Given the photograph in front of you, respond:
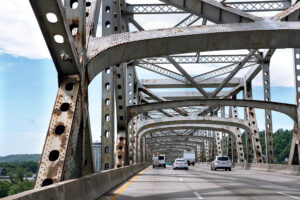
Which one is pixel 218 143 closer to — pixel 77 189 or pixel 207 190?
pixel 207 190

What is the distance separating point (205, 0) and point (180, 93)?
129 ft

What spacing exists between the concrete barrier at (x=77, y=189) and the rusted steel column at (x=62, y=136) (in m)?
0.43

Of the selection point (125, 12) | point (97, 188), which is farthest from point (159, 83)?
point (97, 188)

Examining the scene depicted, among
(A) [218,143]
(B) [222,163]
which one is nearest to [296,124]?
(B) [222,163]

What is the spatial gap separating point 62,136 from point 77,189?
131 centimetres

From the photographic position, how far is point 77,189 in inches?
360

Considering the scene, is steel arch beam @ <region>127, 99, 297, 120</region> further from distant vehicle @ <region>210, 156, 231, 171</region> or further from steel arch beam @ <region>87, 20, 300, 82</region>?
steel arch beam @ <region>87, 20, 300, 82</region>

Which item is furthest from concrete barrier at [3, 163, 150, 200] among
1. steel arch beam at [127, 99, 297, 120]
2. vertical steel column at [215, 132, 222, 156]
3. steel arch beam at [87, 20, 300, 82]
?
vertical steel column at [215, 132, 222, 156]

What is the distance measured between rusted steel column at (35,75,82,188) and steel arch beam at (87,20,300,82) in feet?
5.12

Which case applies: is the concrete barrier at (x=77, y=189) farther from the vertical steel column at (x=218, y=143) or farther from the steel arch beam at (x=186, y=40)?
the vertical steel column at (x=218, y=143)

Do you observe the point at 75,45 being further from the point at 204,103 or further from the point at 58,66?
the point at 204,103

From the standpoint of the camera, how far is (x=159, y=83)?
1909 inches

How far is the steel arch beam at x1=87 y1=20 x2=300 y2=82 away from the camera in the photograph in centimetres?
1226

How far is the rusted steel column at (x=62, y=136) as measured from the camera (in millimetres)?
8766
